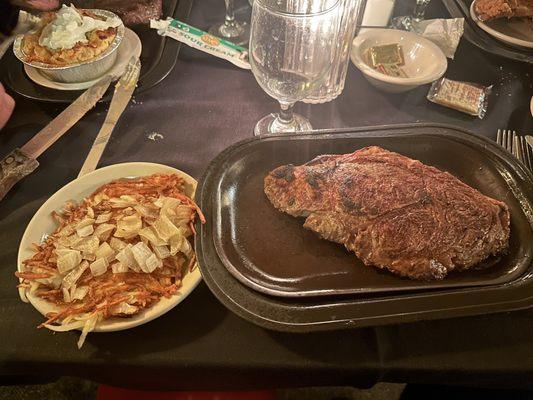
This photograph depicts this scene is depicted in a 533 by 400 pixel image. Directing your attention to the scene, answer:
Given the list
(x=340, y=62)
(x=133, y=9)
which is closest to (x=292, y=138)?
(x=340, y=62)

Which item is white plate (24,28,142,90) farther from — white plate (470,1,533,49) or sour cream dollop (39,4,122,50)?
white plate (470,1,533,49)

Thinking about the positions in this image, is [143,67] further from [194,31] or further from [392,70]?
[392,70]

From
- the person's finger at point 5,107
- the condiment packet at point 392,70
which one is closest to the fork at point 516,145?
the condiment packet at point 392,70

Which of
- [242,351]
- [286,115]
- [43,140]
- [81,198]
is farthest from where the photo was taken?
[286,115]

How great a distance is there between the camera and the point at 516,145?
4.25 ft

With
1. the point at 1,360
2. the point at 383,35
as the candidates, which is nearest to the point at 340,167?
the point at 383,35

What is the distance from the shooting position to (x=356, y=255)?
3.16ft

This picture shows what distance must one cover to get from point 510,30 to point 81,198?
6.23 feet

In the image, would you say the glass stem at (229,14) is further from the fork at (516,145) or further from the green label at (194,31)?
the fork at (516,145)

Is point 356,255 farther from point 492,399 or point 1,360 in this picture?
point 1,360

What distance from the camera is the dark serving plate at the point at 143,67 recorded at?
1466mm

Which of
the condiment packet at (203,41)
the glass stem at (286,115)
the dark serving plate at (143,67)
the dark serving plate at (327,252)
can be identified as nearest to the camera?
the dark serving plate at (327,252)

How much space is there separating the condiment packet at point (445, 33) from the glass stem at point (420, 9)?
0.14 meters

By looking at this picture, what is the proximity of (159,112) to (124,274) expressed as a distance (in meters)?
0.74
